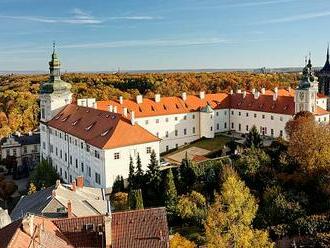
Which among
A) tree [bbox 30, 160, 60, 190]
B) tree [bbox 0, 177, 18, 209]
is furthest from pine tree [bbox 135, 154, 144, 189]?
tree [bbox 0, 177, 18, 209]

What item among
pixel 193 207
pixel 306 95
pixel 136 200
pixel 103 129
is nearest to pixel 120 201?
pixel 136 200

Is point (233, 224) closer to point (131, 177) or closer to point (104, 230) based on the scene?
point (104, 230)

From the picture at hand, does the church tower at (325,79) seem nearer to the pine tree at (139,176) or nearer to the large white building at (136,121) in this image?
the large white building at (136,121)

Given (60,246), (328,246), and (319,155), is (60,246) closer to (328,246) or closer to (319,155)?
(328,246)

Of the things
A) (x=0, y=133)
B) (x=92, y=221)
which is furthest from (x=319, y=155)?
(x=0, y=133)

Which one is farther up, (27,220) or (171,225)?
(27,220)
